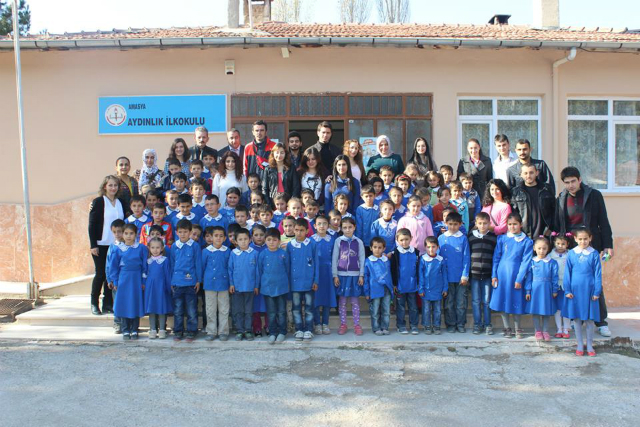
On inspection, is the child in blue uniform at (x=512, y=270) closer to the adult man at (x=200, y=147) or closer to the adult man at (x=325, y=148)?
the adult man at (x=325, y=148)

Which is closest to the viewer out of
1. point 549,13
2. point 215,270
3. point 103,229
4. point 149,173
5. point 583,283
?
point 583,283

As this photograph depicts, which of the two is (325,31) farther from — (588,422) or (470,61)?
(588,422)

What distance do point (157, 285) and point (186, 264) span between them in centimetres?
36

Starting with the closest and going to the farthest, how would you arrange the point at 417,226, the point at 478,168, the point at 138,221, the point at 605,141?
the point at 417,226, the point at 138,221, the point at 478,168, the point at 605,141

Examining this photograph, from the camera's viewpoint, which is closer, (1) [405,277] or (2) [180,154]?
(1) [405,277]

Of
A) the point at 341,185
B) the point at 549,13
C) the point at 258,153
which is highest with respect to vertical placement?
the point at 549,13

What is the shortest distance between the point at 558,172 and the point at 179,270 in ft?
18.5

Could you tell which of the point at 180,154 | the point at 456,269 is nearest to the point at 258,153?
the point at 180,154

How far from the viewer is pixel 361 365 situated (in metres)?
4.92

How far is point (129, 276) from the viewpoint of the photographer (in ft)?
18.5

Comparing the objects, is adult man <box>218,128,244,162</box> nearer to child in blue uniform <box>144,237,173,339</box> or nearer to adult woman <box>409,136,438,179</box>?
child in blue uniform <box>144,237,173,339</box>

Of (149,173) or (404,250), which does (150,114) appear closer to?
(149,173)

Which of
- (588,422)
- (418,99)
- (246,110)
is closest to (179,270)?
(246,110)

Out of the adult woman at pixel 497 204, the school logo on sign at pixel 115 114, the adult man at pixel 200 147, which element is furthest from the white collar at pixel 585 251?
the school logo on sign at pixel 115 114
